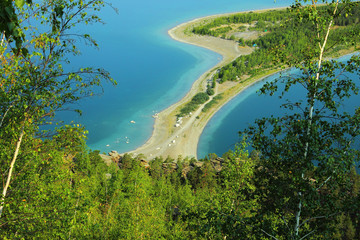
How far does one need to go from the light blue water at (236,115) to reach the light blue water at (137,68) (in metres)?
11.9

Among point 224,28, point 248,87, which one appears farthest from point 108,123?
point 224,28

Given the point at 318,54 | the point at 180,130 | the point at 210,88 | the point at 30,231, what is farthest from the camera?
the point at 210,88

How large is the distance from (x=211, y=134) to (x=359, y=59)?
56.8 meters

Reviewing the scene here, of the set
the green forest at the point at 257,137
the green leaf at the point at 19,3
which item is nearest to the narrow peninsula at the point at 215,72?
the green forest at the point at 257,137

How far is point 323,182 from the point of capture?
22.0ft

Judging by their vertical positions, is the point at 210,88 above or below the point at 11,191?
below

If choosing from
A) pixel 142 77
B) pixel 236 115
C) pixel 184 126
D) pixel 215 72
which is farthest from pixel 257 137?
pixel 215 72

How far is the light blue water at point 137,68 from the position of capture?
215 feet

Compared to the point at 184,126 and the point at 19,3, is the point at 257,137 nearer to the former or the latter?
the point at 19,3

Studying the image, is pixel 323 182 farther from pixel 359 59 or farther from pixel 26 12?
pixel 26 12

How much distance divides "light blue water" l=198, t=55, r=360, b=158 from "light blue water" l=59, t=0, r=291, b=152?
11921 mm

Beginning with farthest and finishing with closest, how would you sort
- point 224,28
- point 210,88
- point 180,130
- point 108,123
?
1. point 224,28
2. point 210,88
3. point 108,123
4. point 180,130

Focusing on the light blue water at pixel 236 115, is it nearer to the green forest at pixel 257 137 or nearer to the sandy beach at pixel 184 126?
the sandy beach at pixel 184 126

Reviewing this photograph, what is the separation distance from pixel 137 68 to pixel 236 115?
3756 centimetres
